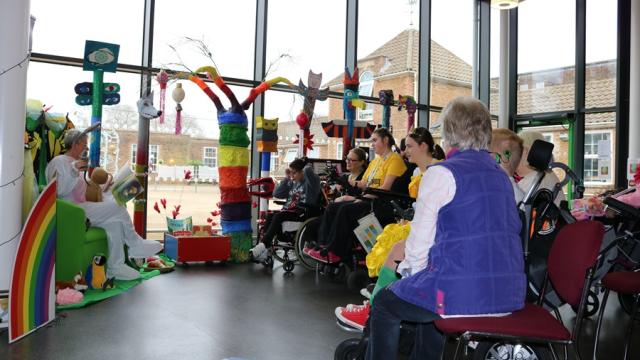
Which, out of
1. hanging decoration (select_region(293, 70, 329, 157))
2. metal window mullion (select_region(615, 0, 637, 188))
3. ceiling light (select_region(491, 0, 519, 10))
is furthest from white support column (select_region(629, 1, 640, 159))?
hanging decoration (select_region(293, 70, 329, 157))

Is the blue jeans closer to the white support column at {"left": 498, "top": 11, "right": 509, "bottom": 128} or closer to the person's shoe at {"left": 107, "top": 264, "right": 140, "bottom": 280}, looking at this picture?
the person's shoe at {"left": 107, "top": 264, "right": 140, "bottom": 280}

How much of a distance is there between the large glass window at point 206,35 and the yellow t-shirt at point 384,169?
2.39 m

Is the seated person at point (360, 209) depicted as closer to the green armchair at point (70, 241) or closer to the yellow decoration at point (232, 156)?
the yellow decoration at point (232, 156)

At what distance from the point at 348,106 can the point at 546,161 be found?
14.0ft

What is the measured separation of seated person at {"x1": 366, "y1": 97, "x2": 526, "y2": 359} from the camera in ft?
5.34

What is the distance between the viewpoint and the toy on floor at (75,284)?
12.7 ft

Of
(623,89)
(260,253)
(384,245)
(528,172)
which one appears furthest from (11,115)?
(623,89)

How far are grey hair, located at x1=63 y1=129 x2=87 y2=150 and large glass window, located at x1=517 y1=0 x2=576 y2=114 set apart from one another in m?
7.10

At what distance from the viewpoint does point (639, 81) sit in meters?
6.98

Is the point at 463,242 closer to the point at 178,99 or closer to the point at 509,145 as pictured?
the point at 509,145

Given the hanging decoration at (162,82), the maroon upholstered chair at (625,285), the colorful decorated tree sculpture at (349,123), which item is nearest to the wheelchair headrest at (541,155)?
the maroon upholstered chair at (625,285)

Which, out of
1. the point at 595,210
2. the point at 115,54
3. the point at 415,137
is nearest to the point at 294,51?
the point at 115,54

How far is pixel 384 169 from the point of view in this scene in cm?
442

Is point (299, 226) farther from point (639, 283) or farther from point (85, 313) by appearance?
point (639, 283)
